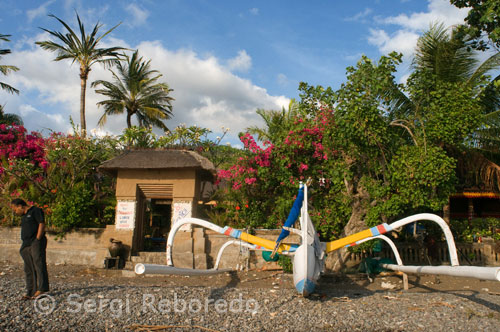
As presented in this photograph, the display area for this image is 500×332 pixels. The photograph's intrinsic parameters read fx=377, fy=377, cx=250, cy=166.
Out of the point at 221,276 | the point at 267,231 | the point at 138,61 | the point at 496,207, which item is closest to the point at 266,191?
the point at 267,231

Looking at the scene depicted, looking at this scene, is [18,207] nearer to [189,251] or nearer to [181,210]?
[189,251]

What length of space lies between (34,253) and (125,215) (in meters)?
6.21

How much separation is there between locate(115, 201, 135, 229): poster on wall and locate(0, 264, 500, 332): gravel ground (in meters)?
3.13

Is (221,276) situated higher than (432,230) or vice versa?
(432,230)

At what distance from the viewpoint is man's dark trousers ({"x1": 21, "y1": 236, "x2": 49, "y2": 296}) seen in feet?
23.0

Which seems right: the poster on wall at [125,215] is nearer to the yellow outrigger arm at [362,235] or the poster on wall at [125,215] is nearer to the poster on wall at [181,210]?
the poster on wall at [181,210]

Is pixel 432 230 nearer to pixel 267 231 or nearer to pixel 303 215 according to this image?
pixel 267 231

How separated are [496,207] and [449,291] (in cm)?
1301

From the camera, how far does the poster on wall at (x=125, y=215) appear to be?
43.0ft

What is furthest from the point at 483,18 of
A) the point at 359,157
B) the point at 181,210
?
the point at 181,210

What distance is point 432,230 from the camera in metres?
13.7

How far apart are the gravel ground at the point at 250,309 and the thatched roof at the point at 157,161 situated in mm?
4269

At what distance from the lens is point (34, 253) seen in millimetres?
7004

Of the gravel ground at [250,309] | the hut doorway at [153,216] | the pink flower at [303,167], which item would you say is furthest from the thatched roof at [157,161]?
the gravel ground at [250,309]
